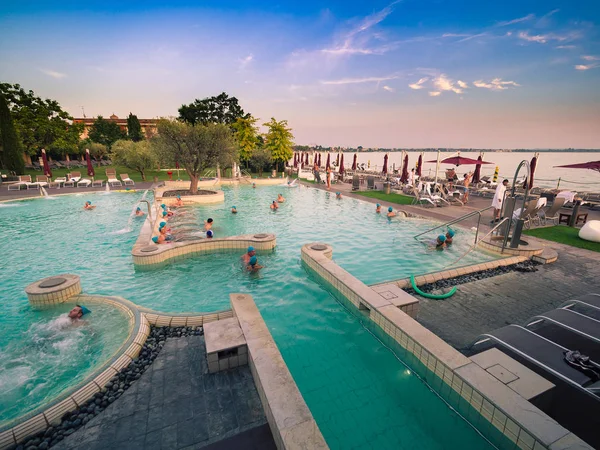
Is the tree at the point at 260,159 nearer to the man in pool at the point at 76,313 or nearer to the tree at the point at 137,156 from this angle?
the tree at the point at 137,156

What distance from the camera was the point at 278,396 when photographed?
11.0 ft

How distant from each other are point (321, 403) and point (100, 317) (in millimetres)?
5153

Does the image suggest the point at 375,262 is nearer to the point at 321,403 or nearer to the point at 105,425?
the point at 321,403

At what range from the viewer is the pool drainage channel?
3308 mm

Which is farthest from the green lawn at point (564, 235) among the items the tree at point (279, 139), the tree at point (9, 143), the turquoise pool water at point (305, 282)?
the tree at point (9, 143)

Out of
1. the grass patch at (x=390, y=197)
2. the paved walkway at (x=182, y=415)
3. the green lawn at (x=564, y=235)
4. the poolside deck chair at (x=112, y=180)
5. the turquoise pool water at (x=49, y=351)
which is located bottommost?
the turquoise pool water at (x=49, y=351)

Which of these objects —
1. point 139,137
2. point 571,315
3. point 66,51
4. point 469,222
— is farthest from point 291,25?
point 139,137

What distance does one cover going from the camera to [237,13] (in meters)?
22.8

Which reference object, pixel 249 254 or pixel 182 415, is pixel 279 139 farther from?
pixel 182 415

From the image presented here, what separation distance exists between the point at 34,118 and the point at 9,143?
12.8 metres

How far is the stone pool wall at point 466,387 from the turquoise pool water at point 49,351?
16.2ft

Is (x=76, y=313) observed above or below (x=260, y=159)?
below

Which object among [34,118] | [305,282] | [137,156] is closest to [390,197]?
[305,282]

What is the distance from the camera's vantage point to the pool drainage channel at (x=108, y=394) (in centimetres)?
331
